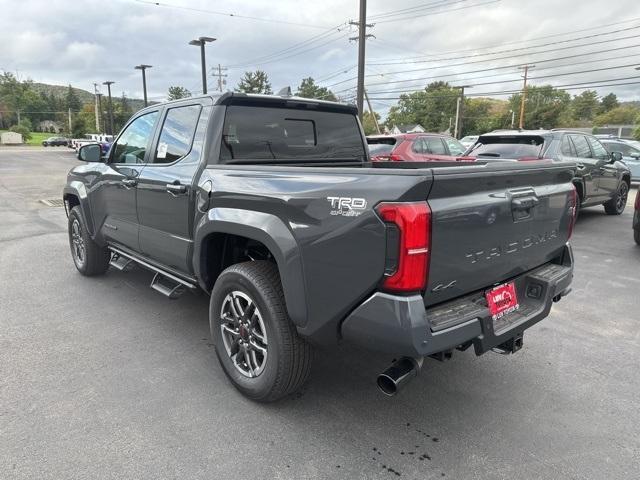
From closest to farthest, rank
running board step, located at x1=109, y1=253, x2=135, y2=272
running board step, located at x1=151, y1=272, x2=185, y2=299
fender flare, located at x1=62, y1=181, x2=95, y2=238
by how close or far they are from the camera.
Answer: running board step, located at x1=151, y1=272, x2=185, y2=299 < running board step, located at x1=109, y1=253, x2=135, y2=272 < fender flare, located at x1=62, y1=181, x2=95, y2=238

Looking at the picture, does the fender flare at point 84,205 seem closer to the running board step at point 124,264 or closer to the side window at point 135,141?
the running board step at point 124,264

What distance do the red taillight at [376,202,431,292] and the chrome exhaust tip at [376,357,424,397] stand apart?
432mm

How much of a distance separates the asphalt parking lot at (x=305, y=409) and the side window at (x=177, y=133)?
1.50m

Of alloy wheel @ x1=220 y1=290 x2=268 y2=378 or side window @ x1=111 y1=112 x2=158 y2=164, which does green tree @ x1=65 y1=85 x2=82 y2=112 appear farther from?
alloy wheel @ x1=220 y1=290 x2=268 y2=378

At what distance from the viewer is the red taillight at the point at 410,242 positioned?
204cm

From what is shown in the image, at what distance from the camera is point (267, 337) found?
273cm

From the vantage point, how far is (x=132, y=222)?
421 cm

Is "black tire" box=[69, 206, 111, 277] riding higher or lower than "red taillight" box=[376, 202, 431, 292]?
lower

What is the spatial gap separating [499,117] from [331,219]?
94.4 metres

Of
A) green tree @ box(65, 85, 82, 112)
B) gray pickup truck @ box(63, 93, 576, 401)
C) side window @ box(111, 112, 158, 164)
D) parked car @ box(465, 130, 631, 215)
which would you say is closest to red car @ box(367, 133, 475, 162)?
parked car @ box(465, 130, 631, 215)

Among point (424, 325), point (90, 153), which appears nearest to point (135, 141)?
point (90, 153)

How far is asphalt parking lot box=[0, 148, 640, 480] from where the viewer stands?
2.38 meters

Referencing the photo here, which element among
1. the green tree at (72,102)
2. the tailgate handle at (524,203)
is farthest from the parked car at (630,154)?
the green tree at (72,102)

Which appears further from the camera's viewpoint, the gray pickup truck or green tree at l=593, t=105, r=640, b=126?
green tree at l=593, t=105, r=640, b=126
